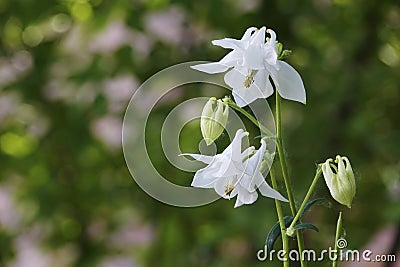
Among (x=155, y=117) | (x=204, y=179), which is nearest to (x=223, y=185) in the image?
(x=204, y=179)

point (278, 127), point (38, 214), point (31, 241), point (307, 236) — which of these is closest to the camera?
point (278, 127)

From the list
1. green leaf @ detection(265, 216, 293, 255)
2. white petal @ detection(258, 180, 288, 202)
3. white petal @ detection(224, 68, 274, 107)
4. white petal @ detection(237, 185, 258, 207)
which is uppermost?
white petal @ detection(224, 68, 274, 107)

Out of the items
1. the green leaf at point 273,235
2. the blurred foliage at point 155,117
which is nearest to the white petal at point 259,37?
the green leaf at point 273,235

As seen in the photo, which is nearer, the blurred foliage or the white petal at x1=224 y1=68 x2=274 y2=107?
the white petal at x1=224 y1=68 x2=274 y2=107

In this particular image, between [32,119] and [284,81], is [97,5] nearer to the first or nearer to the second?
[32,119]

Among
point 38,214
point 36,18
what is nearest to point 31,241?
point 38,214

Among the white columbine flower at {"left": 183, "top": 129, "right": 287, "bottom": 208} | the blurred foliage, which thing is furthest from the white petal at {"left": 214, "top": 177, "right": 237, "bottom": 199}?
the blurred foliage

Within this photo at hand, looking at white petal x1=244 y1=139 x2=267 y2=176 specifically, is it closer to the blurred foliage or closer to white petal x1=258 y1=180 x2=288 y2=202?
white petal x1=258 y1=180 x2=288 y2=202
